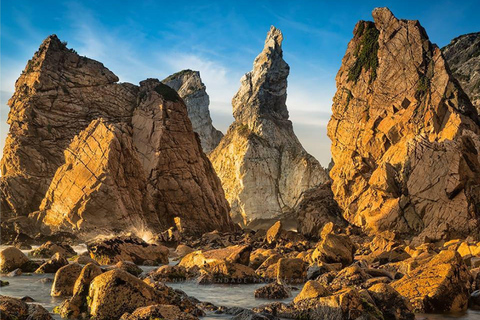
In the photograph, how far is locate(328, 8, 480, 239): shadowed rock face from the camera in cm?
4347

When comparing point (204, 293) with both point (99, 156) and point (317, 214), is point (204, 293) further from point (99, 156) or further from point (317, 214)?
point (317, 214)

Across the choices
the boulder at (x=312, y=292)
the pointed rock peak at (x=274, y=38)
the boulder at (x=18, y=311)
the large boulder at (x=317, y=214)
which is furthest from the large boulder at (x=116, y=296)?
the pointed rock peak at (x=274, y=38)

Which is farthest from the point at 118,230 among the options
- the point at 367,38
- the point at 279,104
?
the point at 279,104

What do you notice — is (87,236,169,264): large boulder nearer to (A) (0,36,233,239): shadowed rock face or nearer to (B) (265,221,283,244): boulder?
(B) (265,221,283,244): boulder

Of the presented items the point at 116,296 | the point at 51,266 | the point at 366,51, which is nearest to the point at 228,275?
the point at 51,266

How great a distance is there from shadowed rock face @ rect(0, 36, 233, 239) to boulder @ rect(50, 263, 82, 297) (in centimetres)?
3312

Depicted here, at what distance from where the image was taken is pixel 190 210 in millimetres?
59500

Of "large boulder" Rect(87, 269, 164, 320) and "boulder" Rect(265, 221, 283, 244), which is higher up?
"boulder" Rect(265, 221, 283, 244)

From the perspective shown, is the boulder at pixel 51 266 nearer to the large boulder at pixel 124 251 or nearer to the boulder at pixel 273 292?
the large boulder at pixel 124 251

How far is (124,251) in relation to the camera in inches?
1166

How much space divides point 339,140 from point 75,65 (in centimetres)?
4036

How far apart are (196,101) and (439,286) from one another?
13254cm

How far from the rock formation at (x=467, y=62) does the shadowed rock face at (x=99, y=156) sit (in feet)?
160

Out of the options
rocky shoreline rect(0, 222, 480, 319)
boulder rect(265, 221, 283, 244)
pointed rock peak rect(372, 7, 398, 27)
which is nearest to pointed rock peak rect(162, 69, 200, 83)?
pointed rock peak rect(372, 7, 398, 27)
